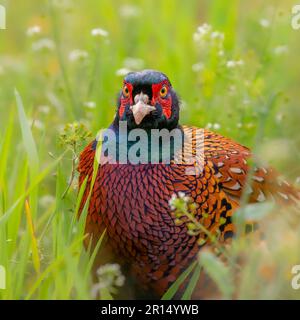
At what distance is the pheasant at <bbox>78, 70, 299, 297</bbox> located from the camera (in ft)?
12.5

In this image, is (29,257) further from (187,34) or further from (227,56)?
(187,34)

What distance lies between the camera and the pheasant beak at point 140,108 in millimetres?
3711

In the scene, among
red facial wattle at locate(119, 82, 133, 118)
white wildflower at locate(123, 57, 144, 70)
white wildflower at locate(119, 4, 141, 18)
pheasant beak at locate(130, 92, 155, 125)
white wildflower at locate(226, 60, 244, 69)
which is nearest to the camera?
pheasant beak at locate(130, 92, 155, 125)

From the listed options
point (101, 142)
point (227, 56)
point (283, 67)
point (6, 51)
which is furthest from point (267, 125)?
point (6, 51)

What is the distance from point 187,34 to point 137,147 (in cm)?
297

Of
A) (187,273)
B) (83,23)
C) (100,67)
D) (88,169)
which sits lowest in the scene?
(187,273)

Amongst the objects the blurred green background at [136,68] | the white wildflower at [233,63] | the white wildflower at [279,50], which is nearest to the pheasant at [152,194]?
the blurred green background at [136,68]

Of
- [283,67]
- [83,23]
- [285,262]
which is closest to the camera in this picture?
[285,262]

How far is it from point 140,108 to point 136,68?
2173 millimetres

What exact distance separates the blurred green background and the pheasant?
8.1 inches

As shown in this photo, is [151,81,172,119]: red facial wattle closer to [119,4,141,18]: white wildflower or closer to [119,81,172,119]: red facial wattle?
[119,81,172,119]: red facial wattle

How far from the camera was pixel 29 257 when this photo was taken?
149 inches

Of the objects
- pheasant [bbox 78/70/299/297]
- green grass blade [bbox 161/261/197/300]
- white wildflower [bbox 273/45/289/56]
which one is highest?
white wildflower [bbox 273/45/289/56]

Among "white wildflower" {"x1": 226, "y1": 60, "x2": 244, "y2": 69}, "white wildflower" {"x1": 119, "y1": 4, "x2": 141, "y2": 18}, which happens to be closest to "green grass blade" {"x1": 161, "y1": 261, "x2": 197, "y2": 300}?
"white wildflower" {"x1": 226, "y1": 60, "x2": 244, "y2": 69}
